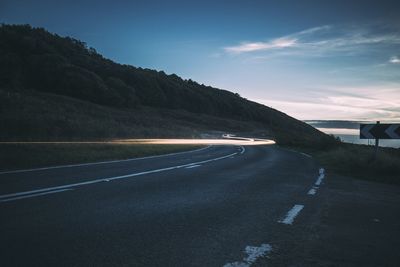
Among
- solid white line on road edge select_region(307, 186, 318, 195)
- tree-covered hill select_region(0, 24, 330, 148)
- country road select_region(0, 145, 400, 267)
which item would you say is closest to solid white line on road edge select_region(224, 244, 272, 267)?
country road select_region(0, 145, 400, 267)

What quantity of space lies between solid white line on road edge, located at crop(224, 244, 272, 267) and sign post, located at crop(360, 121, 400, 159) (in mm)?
12622

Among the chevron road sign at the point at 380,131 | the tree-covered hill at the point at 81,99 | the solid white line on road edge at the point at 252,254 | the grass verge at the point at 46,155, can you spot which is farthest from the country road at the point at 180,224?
the tree-covered hill at the point at 81,99

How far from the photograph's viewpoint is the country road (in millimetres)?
4469

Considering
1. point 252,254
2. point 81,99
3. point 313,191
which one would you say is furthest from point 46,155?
point 81,99

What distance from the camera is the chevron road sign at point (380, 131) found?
15.5 m

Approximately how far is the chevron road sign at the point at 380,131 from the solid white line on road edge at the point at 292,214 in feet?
31.7

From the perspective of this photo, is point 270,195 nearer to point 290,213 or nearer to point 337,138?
point 290,213

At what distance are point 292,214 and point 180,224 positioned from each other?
2.25m

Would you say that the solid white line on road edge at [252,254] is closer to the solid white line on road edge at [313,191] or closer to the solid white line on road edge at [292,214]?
the solid white line on road edge at [292,214]

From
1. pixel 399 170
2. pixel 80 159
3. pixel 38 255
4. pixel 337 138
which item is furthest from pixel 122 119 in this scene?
pixel 38 255

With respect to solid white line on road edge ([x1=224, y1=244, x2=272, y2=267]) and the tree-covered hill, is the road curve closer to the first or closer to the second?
solid white line on road edge ([x1=224, y1=244, x2=272, y2=267])

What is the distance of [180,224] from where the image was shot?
5.95 metres

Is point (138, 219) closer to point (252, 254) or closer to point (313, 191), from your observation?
point (252, 254)

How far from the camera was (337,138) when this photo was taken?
3797 centimetres
